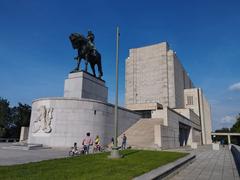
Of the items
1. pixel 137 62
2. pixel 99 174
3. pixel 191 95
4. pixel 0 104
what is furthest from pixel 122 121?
pixel 191 95

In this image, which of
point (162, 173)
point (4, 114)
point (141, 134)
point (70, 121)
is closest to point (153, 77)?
point (4, 114)

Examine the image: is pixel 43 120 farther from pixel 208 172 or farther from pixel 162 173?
pixel 162 173

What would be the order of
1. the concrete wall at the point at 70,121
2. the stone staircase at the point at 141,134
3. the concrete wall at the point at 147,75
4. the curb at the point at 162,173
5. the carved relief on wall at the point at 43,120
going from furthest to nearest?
the concrete wall at the point at 147,75, the stone staircase at the point at 141,134, the carved relief on wall at the point at 43,120, the concrete wall at the point at 70,121, the curb at the point at 162,173

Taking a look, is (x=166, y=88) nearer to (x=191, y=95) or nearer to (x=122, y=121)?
(x=191, y=95)

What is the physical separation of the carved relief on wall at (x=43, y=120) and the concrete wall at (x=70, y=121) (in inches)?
11.8

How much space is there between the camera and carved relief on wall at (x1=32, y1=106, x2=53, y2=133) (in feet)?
74.5

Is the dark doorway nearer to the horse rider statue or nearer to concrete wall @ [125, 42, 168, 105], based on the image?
concrete wall @ [125, 42, 168, 105]

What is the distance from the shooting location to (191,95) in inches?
3278

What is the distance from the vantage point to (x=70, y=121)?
2311cm

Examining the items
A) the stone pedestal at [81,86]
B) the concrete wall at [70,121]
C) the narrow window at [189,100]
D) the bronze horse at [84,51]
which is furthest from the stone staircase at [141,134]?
the narrow window at [189,100]

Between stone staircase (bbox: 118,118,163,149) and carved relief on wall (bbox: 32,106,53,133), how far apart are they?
358 inches

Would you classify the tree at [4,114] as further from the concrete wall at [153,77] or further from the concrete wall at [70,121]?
the concrete wall at [153,77]

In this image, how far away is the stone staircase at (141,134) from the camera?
26.7 m

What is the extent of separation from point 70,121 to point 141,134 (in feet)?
35.7
